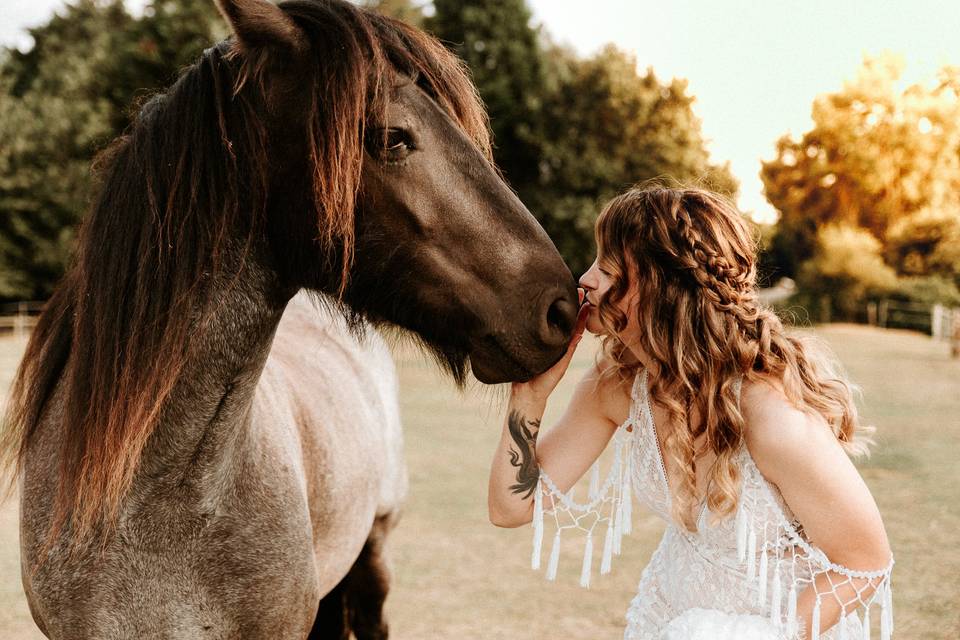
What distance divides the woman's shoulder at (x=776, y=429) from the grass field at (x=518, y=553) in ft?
2.24

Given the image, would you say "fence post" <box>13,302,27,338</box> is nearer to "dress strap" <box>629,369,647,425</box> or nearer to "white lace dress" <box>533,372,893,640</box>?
"white lace dress" <box>533,372,893,640</box>

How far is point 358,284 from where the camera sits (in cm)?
199

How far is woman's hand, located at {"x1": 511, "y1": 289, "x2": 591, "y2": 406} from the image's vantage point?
7.15 feet

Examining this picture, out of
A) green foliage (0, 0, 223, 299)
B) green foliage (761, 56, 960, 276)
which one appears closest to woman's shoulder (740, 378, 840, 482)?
green foliage (761, 56, 960, 276)

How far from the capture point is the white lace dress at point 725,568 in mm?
2014

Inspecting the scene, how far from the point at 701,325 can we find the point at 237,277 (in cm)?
119

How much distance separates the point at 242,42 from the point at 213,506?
1.14m

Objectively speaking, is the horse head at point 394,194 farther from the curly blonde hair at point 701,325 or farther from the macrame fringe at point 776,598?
the macrame fringe at point 776,598

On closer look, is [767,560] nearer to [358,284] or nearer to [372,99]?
[358,284]

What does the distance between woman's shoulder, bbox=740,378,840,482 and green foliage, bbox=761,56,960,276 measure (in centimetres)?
1727

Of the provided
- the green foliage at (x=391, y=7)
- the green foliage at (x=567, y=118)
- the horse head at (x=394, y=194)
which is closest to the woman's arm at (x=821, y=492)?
the horse head at (x=394, y=194)

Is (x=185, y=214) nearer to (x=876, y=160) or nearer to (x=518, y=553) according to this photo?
(x=518, y=553)

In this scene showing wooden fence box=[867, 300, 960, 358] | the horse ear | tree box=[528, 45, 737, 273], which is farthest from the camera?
wooden fence box=[867, 300, 960, 358]

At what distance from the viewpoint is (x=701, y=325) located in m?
2.13
